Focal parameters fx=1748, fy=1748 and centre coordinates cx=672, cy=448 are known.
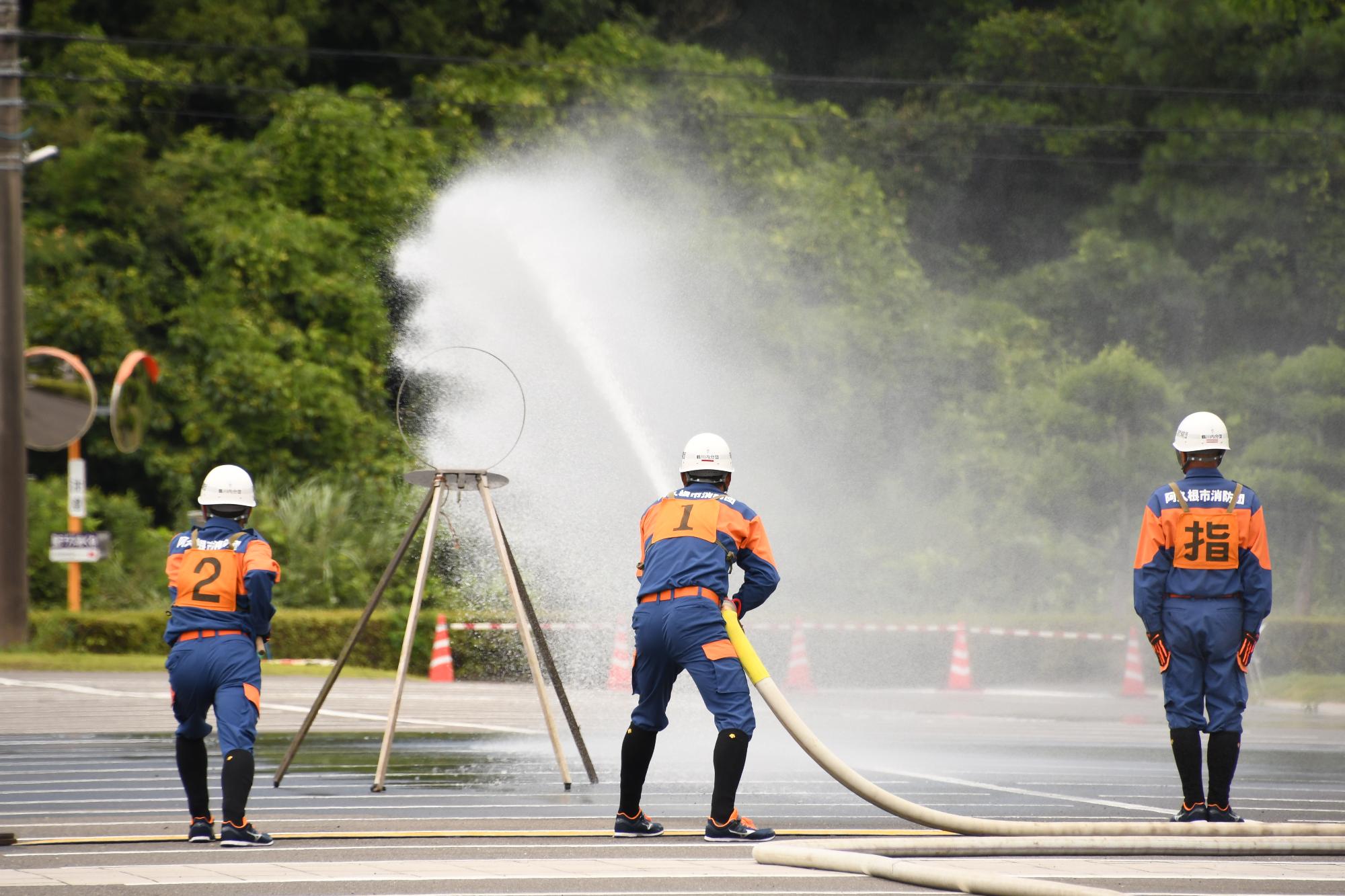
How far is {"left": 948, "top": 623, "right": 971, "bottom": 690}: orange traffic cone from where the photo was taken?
21.7 metres

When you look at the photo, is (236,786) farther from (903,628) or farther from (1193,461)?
(903,628)

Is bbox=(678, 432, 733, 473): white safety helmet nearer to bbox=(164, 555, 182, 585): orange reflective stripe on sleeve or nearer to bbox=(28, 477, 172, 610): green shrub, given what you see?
bbox=(164, 555, 182, 585): orange reflective stripe on sleeve

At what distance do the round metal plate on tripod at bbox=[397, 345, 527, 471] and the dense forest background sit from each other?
9966mm

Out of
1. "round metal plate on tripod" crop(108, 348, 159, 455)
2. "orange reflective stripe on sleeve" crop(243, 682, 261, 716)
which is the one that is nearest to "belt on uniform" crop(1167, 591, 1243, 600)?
"orange reflective stripe on sleeve" crop(243, 682, 261, 716)

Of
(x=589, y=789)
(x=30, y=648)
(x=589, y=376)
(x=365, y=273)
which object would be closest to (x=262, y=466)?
(x=365, y=273)

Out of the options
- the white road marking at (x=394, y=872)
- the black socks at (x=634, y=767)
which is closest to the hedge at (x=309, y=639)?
the black socks at (x=634, y=767)

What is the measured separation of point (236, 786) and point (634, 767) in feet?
5.76

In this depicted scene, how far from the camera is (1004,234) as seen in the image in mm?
38875

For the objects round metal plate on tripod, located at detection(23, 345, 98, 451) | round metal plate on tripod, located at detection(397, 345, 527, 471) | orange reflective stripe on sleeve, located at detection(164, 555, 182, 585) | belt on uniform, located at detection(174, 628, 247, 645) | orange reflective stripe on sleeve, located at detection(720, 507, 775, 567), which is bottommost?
belt on uniform, located at detection(174, 628, 247, 645)

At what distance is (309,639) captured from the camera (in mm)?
21609

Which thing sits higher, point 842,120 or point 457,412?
point 842,120

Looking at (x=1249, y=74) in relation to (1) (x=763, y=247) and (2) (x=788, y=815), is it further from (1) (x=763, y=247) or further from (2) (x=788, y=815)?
(2) (x=788, y=815)

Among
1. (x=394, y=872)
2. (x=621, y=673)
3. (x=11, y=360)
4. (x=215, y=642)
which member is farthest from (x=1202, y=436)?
(x=11, y=360)

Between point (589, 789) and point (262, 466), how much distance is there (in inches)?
767
